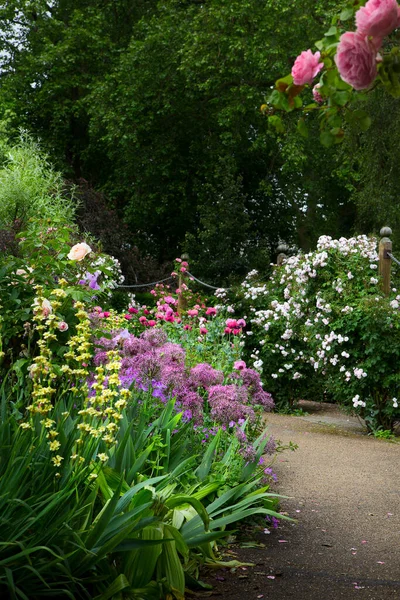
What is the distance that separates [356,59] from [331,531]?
294cm

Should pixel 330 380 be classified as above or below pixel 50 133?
below

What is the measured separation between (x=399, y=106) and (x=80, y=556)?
14.6 meters

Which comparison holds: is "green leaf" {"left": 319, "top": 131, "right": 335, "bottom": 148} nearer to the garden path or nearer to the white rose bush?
the garden path

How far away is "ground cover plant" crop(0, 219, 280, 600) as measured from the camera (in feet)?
9.37

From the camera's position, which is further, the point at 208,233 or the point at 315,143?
the point at 315,143

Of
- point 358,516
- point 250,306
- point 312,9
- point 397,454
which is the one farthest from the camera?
point 312,9

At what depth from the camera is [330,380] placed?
27.6 ft

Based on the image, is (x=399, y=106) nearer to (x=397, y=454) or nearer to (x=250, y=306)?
(x=250, y=306)

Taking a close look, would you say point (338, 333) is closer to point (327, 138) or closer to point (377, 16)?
point (327, 138)

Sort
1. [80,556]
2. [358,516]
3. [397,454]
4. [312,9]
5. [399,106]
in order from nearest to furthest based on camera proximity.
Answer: [80,556] < [358,516] < [397,454] < [399,106] < [312,9]

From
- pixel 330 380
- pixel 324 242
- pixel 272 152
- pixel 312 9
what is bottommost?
pixel 330 380

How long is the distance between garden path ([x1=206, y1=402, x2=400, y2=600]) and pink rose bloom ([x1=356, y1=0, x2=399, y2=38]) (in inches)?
89.8

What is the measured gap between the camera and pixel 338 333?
8.15 m

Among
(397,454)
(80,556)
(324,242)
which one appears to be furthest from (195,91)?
(80,556)
